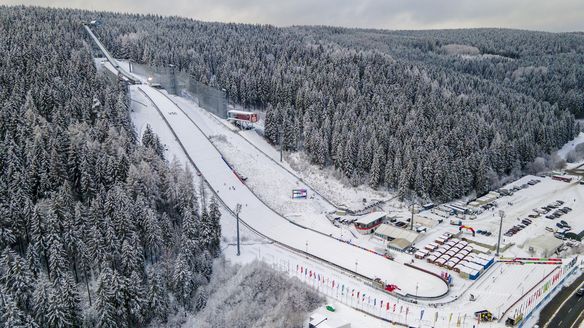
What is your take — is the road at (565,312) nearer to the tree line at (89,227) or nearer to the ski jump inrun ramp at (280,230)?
the ski jump inrun ramp at (280,230)

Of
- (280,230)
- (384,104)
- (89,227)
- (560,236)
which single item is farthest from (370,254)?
(384,104)

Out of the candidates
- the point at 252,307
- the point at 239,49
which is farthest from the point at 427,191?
the point at 239,49

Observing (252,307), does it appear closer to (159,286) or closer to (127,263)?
(159,286)

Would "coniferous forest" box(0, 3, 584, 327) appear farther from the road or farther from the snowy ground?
the road

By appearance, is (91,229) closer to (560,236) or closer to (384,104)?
(560,236)

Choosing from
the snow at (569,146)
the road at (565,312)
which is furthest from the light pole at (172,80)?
the snow at (569,146)
